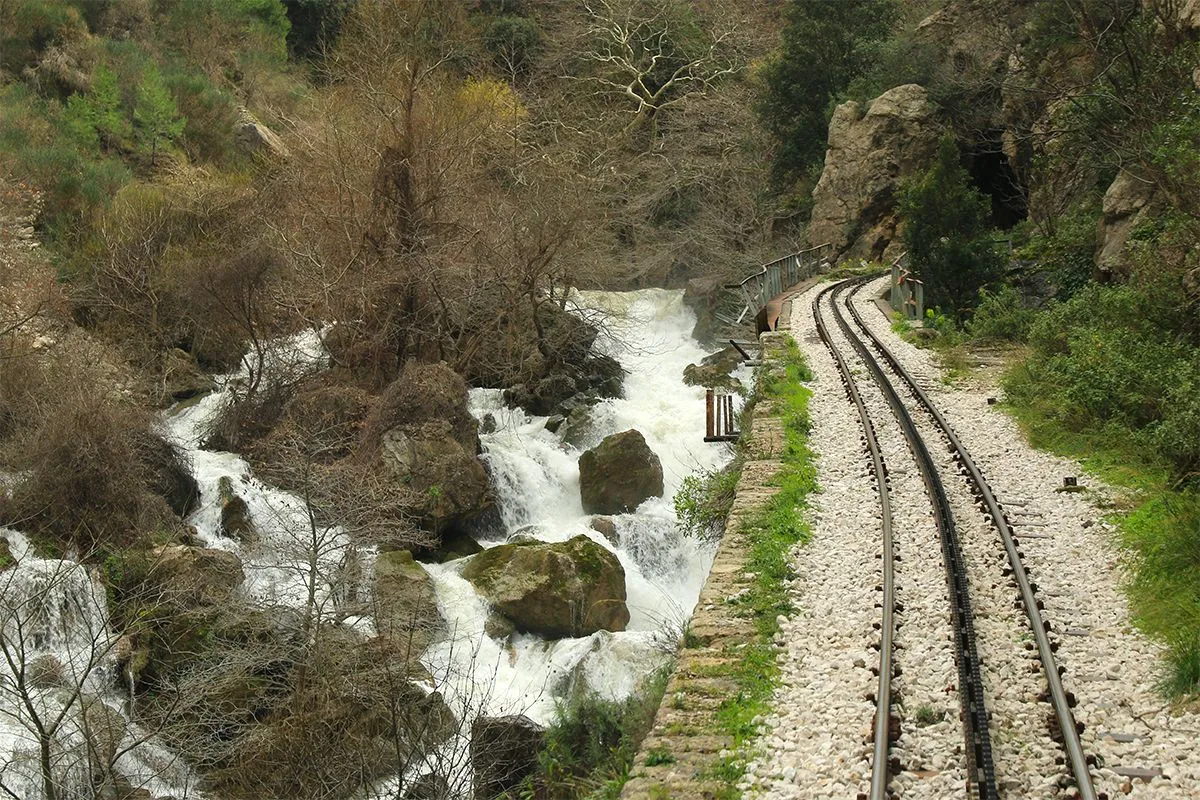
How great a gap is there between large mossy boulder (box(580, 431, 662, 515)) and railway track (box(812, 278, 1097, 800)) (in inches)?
158

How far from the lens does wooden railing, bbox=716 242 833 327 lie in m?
28.2

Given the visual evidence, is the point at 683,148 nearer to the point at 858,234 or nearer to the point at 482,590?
the point at 858,234

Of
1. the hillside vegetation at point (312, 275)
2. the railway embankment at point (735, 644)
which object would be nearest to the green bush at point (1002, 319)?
the railway embankment at point (735, 644)

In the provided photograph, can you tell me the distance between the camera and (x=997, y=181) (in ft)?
123

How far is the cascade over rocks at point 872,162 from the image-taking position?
39156 millimetres

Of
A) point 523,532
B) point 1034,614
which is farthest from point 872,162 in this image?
point 1034,614

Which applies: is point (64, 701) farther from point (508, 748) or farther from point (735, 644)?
point (735, 644)

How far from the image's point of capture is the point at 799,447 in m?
15.7

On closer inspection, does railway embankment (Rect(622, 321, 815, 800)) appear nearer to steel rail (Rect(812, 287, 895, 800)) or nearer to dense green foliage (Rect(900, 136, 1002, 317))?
steel rail (Rect(812, 287, 895, 800))

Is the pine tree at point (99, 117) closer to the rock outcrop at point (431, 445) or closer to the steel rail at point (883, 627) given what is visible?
the rock outcrop at point (431, 445)

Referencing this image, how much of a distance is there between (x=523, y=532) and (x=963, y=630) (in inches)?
439

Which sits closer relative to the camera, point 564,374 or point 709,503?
point 709,503

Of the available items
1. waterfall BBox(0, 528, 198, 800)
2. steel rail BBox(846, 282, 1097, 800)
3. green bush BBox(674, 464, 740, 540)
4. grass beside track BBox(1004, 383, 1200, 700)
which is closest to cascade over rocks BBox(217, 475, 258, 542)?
waterfall BBox(0, 528, 198, 800)

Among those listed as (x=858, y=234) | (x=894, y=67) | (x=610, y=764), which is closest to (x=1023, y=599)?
(x=610, y=764)
